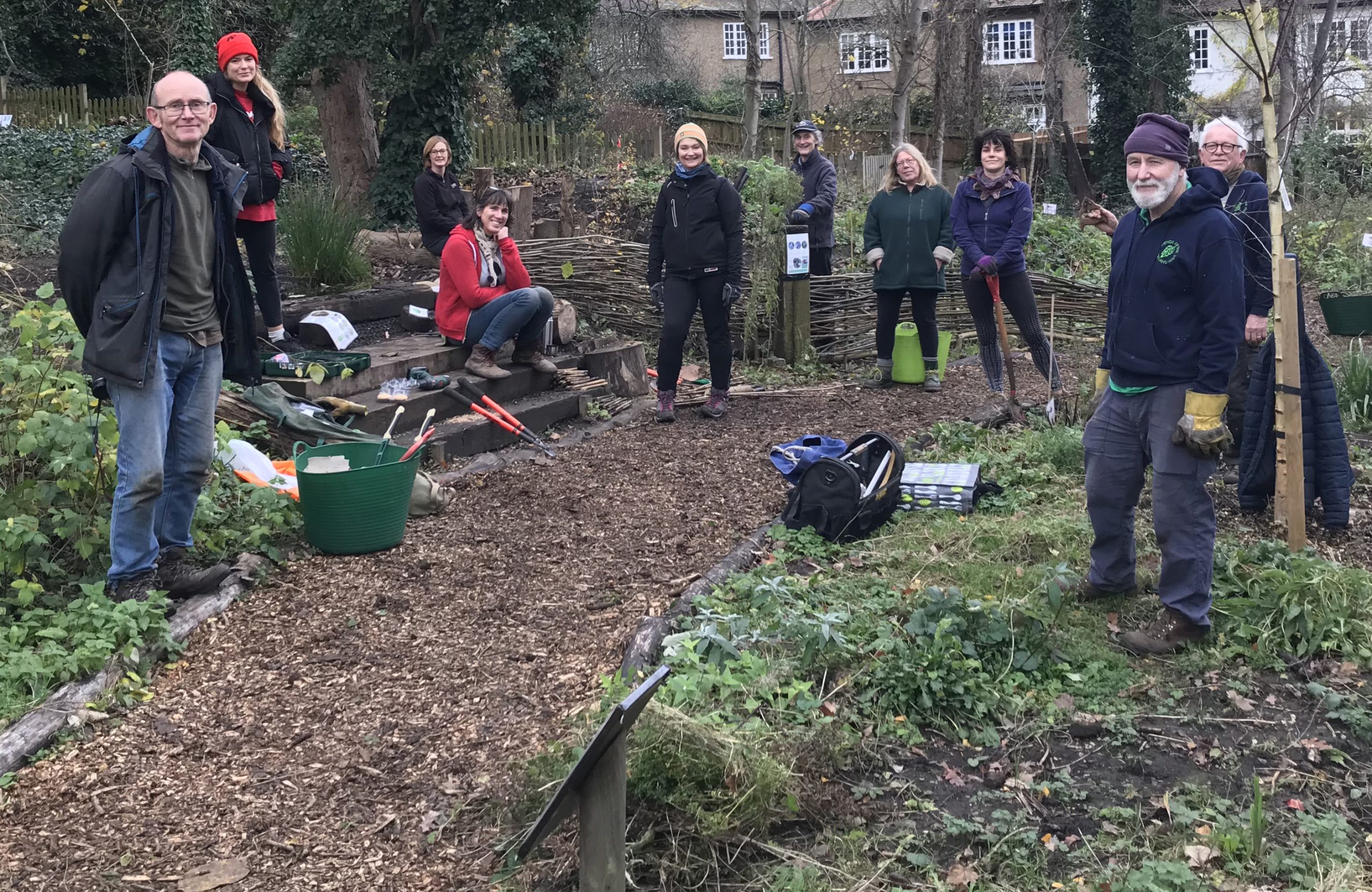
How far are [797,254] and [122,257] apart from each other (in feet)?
21.7

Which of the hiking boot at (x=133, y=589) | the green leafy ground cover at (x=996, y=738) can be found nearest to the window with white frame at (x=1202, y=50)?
the green leafy ground cover at (x=996, y=738)

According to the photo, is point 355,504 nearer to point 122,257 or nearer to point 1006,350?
point 122,257

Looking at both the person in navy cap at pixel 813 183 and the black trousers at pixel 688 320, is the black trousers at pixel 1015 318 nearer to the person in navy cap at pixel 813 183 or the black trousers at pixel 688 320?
the black trousers at pixel 688 320

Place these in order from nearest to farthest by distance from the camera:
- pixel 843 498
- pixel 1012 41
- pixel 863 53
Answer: pixel 843 498 → pixel 863 53 → pixel 1012 41

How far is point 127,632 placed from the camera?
4.23m

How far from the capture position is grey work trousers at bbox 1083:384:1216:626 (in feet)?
13.5

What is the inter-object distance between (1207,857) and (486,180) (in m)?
8.20

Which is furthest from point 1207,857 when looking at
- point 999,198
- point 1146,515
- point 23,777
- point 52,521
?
point 999,198

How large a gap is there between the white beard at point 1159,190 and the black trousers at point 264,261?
209 inches

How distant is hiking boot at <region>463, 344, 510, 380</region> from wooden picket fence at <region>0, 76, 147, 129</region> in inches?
584

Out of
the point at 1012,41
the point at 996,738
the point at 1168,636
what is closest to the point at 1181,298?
the point at 1168,636

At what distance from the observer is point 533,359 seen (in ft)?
27.7

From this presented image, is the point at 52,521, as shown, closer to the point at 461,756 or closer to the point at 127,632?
the point at 127,632

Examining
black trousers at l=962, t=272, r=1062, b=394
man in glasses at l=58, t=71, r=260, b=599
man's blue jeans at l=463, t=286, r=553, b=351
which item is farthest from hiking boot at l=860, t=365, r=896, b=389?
man in glasses at l=58, t=71, r=260, b=599
